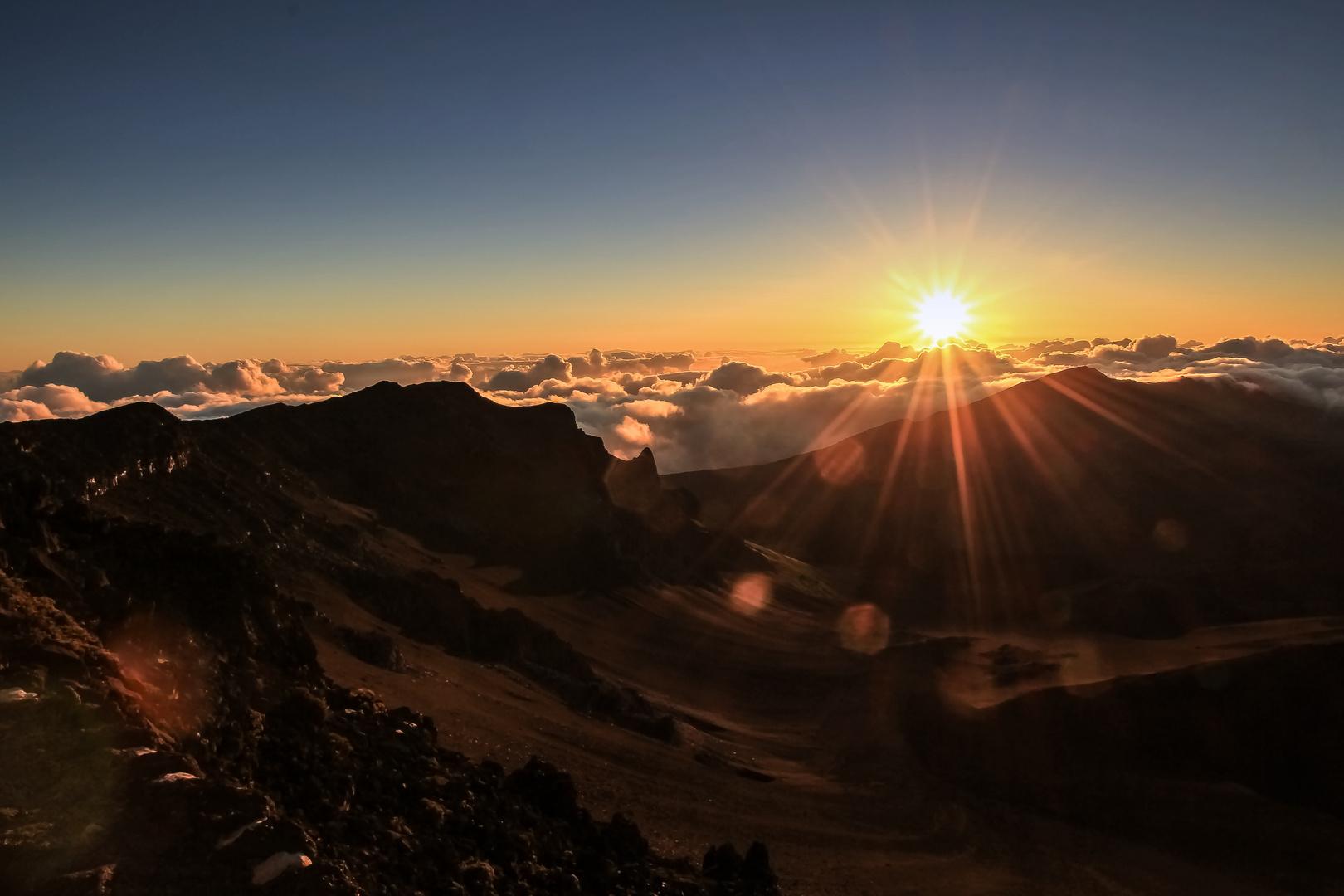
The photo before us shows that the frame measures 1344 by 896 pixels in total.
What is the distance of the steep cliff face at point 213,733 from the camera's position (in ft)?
37.3

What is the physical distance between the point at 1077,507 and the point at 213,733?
13871cm

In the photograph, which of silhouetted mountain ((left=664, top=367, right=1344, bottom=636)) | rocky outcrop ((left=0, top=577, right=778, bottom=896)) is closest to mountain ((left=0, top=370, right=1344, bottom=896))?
rocky outcrop ((left=0, top=577, right=778, bottom=896))

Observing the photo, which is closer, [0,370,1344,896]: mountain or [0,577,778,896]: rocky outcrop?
[0,577,778,896]: rocky outcrop

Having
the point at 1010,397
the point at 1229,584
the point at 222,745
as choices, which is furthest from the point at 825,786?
the point at 1010,397

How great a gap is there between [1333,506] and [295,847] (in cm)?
14368

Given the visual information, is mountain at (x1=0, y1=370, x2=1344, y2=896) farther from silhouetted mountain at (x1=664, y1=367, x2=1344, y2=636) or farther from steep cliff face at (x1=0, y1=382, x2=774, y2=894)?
silhouetted mountain at (x1=664, y1=367, x2=1344, y2=636)

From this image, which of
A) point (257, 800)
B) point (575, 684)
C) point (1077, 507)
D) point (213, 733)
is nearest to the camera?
point (257, 800)

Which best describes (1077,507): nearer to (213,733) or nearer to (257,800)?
(213,733)

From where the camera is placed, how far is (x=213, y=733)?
15.6m

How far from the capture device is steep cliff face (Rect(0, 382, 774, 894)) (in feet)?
37.3

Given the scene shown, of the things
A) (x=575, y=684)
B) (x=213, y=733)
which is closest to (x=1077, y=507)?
(x=575, y=684)

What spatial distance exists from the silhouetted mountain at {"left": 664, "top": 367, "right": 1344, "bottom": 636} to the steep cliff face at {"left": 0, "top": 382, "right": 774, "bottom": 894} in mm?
63993

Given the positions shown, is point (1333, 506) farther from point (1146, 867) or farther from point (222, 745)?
point (222, 745)

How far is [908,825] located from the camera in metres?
37.8
